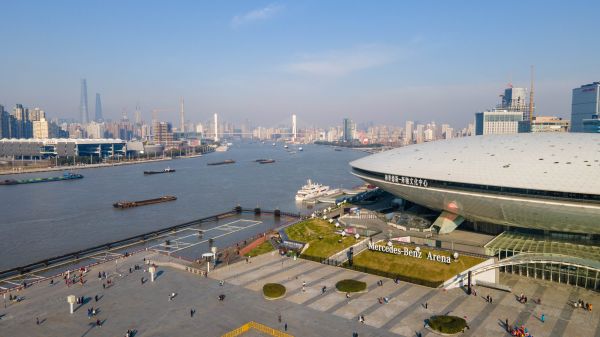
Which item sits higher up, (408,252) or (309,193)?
(408,252)

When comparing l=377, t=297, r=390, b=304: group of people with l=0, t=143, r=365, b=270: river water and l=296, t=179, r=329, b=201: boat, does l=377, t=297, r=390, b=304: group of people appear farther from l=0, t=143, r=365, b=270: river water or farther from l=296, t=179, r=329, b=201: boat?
l=296, t=179, r=329, b=201: boat

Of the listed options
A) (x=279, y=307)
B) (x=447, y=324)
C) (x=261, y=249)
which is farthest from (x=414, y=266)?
(x=261, y=249)

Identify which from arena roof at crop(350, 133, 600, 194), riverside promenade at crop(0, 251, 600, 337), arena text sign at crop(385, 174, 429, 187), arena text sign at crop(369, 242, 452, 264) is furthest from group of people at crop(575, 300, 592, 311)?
arena text sign at crop(385, 174, 429, 187)

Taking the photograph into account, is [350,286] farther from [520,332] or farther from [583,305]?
[583,305]

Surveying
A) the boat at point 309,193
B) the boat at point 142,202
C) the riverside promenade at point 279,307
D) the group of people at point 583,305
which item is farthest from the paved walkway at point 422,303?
the boat at point 142,202

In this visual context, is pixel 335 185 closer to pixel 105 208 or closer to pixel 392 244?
pixel 105 208

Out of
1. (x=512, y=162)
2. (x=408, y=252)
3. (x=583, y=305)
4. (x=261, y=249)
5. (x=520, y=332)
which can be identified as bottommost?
(x=261, y=249)
